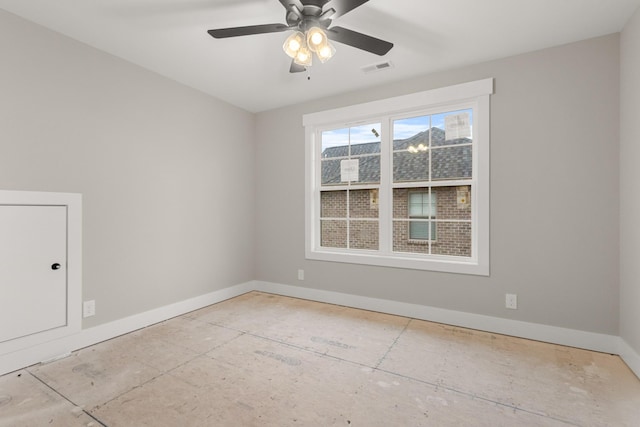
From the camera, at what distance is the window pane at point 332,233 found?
13.0 feet

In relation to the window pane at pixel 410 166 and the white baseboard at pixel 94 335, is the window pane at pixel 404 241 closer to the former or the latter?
the window pane at pixel 410 166

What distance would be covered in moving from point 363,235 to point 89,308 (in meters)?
3.01

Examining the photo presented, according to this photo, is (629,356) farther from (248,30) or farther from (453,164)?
(248,30)

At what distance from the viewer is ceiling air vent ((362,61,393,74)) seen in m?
2.95

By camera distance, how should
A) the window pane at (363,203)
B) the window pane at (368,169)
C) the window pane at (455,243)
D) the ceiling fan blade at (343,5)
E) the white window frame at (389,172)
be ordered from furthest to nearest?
the window pane at (363,203) → the window pane at (368,169) → the window pane at (455,243) → the white window frame at (389,172) → the ceiling fan blade at (343,5)

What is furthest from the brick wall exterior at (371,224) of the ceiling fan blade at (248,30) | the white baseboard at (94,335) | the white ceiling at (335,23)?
the ceiling fan blade at (248,30)

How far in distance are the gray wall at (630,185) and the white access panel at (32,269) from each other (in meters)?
4.46

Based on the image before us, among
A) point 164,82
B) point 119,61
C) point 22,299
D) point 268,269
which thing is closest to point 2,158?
point 22,299

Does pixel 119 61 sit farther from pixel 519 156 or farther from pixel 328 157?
pixel 519 156

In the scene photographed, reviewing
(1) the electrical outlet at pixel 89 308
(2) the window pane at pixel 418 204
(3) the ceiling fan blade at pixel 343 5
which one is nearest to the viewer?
(3) the ceiling fan blade at pixel 343 5

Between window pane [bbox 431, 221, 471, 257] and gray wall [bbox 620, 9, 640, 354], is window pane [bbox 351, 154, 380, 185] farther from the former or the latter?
gray wall [bbox 620, 9, 640, 354]

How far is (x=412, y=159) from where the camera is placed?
336 cm

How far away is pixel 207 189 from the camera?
12.3 ft

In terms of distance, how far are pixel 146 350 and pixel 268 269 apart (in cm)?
197
